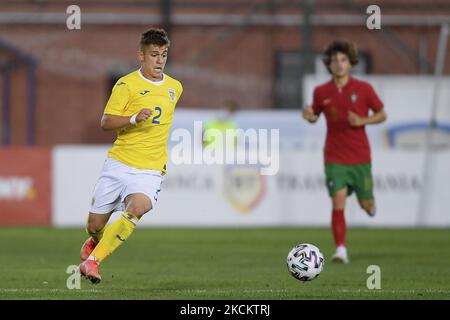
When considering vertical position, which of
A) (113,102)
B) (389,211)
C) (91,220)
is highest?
(113,102)

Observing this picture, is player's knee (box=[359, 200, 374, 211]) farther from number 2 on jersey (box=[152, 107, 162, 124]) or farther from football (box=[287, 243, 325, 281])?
number 2 on jersey (box=[152, 107, 162, 124])

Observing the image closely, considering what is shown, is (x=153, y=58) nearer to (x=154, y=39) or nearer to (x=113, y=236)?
(x=154, y=39)

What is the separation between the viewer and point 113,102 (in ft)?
30.8

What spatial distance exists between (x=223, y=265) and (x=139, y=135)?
2896mm

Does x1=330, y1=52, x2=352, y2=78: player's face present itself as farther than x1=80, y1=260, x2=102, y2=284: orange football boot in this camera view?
Yes

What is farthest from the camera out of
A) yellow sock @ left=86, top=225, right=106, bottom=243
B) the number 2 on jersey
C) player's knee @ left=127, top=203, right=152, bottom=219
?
yellow sock @ left=86, top=225, right=106, bottom=243

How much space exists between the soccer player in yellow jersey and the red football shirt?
129 inches

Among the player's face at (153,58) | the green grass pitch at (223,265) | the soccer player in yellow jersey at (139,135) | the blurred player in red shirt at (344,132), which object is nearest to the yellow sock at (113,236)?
the soccer player in yellow jersey at (139,135)

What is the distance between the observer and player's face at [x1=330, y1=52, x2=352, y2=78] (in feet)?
40.5

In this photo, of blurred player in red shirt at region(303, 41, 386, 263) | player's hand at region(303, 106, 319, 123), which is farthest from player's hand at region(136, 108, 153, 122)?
blurred player in red shirt at region(303, 41, 386, 263)

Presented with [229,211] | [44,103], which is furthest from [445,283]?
[44,103]

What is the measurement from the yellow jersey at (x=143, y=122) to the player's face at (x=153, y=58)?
9 cm
